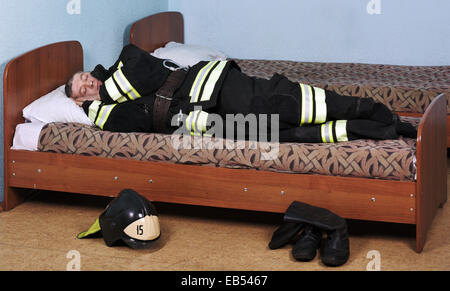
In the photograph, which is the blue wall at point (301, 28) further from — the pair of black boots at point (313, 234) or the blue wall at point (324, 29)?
the pair of black boots at point (313, 234)


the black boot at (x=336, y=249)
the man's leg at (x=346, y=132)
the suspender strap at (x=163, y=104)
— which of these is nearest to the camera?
the black boot at (x=336, y=249)

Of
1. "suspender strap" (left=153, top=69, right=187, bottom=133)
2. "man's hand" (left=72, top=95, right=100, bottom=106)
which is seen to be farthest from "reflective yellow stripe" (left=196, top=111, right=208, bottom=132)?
"man's hand" (left=72, top=95, right=100, bottom=106)

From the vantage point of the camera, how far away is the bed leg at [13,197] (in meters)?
2.68

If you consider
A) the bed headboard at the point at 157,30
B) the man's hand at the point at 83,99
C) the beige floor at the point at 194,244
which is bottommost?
the beige floor at the point at 194,244

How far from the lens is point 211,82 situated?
2617 millimetres

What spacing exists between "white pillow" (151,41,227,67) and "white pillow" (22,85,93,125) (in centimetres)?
101

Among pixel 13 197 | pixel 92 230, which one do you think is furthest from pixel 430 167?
pixel 13 197

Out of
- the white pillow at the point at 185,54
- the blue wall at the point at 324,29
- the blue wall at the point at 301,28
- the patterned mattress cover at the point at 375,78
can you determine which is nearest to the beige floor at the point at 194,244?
the patterned mattress cover at the point at 375,78

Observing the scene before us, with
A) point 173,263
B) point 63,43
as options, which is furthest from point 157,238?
point 63,43

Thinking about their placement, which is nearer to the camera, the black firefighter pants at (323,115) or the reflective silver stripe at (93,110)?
the black firefighter pants at (323,115)

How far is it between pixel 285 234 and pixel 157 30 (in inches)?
86.1

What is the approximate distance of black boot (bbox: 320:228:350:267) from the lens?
2115 millimetres

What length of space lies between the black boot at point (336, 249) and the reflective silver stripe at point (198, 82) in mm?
823
